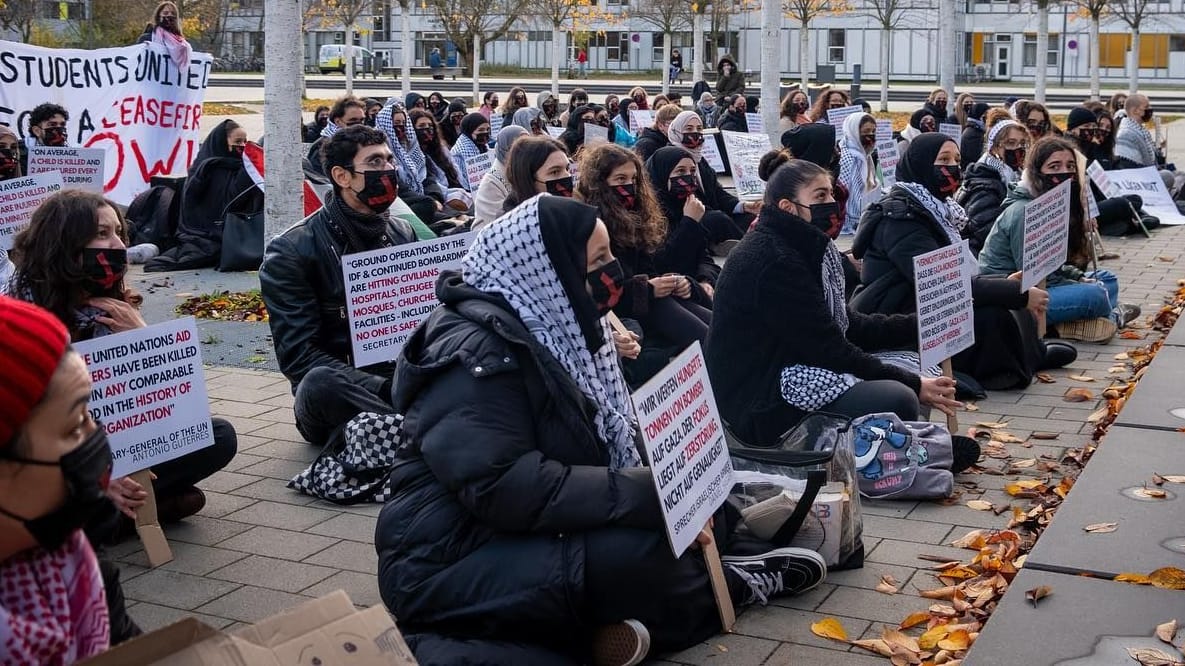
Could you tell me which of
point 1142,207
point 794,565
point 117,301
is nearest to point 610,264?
point 794,565

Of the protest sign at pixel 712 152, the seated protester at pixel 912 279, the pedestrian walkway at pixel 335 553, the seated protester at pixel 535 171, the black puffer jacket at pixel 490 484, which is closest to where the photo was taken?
the black puffer jacket at pixel 490 484

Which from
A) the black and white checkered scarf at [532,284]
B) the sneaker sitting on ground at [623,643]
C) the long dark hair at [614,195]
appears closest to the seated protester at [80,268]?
the black and white checkered scarf at [532,284]

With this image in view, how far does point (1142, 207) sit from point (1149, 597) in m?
12.1

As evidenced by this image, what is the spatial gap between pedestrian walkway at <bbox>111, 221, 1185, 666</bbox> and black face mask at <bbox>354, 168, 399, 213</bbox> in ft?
4.24

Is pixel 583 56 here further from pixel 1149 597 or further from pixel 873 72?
pixel 1149 597

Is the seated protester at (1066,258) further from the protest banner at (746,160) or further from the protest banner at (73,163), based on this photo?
the protest banner at (73,163)

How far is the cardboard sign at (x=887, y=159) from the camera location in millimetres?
15477

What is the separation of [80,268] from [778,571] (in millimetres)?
2731


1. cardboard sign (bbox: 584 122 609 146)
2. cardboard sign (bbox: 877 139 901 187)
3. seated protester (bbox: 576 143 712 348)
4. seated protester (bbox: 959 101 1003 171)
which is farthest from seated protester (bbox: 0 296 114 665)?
seated protester (bbox: 959 101 1003 171)

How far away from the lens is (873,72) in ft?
227

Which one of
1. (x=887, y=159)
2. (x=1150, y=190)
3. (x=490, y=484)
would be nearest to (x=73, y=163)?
(x=887, y=159)

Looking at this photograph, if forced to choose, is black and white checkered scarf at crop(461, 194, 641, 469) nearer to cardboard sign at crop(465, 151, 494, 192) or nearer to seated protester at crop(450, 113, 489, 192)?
cardboard sign at crop(465, 151, 494, 192)

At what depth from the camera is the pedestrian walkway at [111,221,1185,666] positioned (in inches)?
182

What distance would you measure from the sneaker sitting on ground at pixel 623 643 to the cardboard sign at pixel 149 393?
194cm
